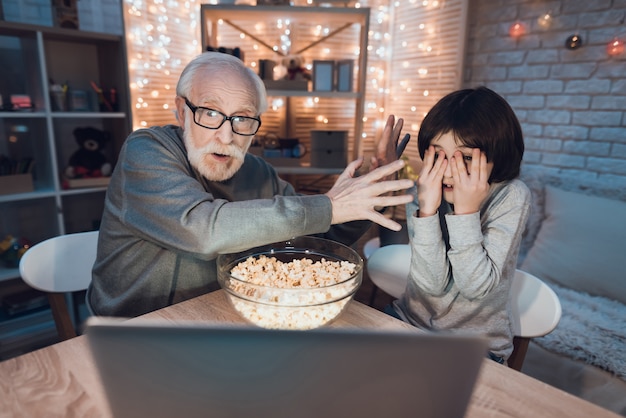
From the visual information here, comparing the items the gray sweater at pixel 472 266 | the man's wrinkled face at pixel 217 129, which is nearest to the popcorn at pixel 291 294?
the gray sweater at pixel 472 266

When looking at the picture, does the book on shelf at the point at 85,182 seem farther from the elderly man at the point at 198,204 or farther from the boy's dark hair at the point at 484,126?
the boy's dark hair at the point at 484,126

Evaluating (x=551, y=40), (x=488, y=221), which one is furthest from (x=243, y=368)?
(x=551, y=40)

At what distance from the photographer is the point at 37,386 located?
0.65 meters

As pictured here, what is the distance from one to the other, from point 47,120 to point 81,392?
213cm

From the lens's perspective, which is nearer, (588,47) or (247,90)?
(247,90)

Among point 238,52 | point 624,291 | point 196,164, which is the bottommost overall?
point 624,291

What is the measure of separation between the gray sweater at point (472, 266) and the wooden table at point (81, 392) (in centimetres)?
30

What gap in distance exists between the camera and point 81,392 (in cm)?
64

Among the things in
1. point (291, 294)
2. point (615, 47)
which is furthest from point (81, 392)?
point (615, 47)

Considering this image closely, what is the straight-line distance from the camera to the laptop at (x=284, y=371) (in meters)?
0.37

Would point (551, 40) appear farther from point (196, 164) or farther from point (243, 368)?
point (243, 368)

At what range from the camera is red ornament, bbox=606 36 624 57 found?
222 centimetres

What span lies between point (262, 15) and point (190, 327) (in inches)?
103

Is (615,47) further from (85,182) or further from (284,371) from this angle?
(85,182)
